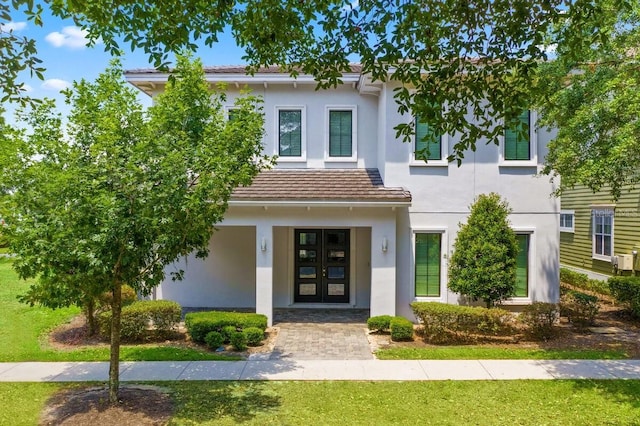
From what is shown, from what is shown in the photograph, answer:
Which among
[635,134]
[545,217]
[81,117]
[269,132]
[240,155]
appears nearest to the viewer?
[81,117]

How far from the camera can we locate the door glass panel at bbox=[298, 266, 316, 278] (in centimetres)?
1468

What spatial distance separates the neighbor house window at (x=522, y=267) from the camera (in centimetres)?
1259

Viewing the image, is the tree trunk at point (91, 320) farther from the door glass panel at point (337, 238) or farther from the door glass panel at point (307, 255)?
the door glass panel at point (337, 238)

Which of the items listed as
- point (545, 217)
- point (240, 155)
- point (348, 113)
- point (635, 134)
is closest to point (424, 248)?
point (545, 217)

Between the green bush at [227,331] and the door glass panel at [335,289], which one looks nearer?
the green bush at [227,331]

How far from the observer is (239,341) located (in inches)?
390

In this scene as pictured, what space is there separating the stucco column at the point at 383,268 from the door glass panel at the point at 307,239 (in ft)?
10.4

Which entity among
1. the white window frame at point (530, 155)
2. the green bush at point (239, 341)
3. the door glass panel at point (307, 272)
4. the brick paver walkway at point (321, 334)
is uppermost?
the white window frame at point (530, 155)

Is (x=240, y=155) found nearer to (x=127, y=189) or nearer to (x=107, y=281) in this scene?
(x=127, y=189)

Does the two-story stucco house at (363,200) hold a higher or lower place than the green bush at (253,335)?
higher

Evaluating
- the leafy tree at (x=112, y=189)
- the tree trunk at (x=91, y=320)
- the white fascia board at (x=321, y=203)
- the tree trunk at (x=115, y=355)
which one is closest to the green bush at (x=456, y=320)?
the white fascia board at (x=321, y=203)

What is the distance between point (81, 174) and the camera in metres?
6.32

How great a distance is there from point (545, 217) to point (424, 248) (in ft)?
11.5

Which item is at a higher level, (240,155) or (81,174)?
(240,155)
